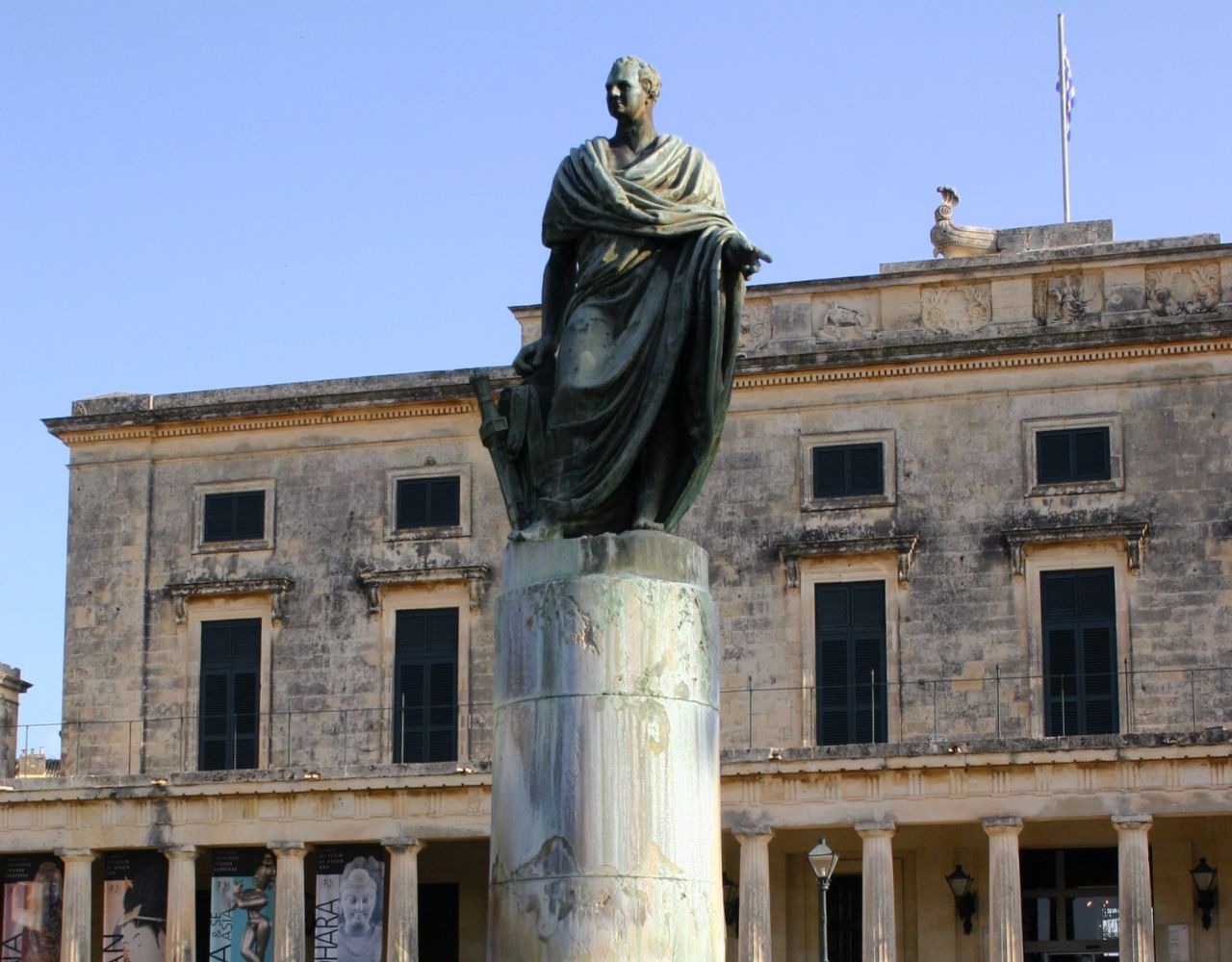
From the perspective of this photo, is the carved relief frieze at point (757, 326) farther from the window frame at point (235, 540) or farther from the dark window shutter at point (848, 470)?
the window frame at point (235, 540)

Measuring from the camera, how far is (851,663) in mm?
37031

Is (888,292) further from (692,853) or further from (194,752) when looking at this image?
(692,853)

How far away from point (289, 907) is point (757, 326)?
11146 millimetres

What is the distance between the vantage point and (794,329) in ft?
126

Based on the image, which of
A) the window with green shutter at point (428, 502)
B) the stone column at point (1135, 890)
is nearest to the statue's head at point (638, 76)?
the stone column at point (1135, 890)

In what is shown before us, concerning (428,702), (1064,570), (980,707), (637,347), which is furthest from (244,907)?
(637,347)

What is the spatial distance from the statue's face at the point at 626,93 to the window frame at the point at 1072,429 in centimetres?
2806

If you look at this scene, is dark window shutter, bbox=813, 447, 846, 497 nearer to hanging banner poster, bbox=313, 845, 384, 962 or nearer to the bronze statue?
hanging banner poster, bbox=313, 845, 384, 962

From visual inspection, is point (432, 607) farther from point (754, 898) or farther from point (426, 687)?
point (754, 898)

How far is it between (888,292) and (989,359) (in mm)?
1821

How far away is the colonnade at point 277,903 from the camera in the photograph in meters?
36.2

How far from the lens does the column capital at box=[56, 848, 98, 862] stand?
37656 mm

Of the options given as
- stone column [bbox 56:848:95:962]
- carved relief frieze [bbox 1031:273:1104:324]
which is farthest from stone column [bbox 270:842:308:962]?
carved relief frieze [bbox 1031:273:1104:324]

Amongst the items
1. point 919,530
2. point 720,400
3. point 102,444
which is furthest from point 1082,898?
point 720,400
